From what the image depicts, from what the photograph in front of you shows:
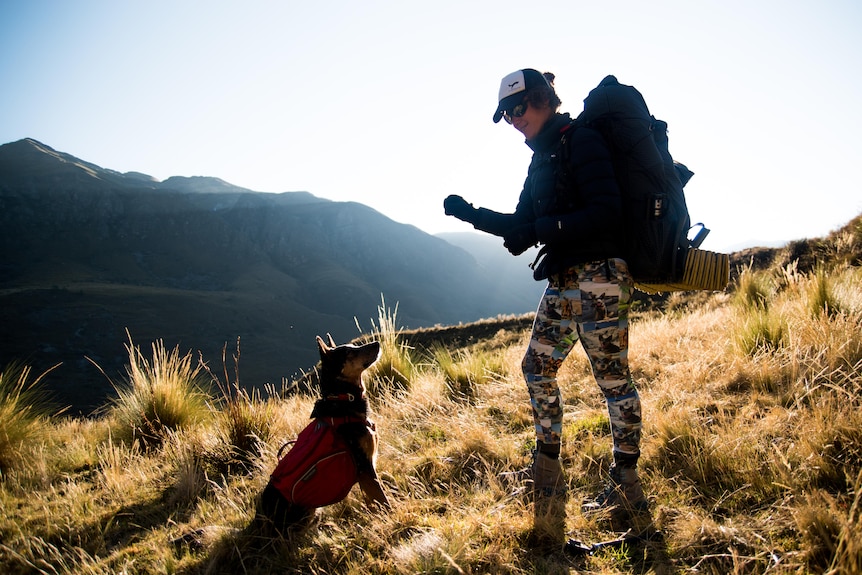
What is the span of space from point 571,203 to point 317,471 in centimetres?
210

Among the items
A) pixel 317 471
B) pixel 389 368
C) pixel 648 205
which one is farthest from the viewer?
pixel 389 368

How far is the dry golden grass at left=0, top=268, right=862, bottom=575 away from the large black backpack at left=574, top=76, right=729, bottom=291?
41.5 inches

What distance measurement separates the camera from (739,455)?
2.47m

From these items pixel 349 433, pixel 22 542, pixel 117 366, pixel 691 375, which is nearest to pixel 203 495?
pixel 22 542

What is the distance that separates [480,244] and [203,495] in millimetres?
199101

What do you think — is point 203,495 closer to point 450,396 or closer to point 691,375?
point 450,396

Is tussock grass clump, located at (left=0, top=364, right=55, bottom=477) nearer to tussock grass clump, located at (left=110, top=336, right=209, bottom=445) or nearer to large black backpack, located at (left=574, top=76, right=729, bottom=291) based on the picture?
tussock grass clump, located at (left=110, top=336, right=209, bottom=445)

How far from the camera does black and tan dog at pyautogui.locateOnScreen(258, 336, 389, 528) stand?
8.74 feet

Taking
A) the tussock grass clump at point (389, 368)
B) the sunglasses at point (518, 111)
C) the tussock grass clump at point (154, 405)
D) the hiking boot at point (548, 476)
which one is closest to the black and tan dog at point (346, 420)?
the hiking boot at point (548, 476)

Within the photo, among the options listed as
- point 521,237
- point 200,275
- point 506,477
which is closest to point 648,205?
point 521,237

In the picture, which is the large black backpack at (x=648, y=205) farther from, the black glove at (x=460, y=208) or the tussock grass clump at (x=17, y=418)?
the tussock grass clump at (x=17, y=418)

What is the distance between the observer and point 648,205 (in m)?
2.14

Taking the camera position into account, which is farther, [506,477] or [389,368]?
[389,368]

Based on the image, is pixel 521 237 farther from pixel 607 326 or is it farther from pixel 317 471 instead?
pixel 317 471
